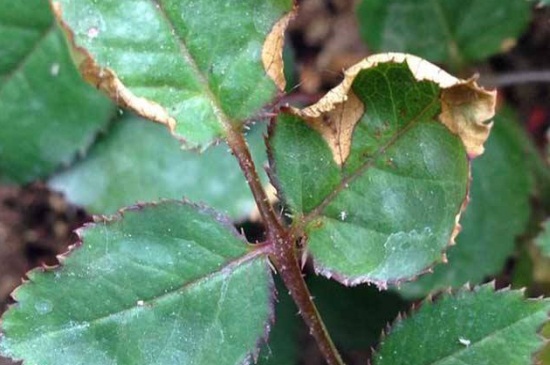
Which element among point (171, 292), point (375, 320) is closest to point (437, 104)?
point (171, 292)

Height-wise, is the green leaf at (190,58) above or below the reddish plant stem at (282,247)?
above

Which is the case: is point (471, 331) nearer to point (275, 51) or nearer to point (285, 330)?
point (275, 51)

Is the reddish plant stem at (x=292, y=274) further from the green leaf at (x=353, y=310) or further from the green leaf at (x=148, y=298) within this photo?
the green leaf at (x=353, y=310)

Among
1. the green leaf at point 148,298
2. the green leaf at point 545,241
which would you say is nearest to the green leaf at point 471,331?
the green leaf at point 148,298

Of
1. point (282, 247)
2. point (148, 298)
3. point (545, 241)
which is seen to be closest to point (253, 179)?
point (282, 247)

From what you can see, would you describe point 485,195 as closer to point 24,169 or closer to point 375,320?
point 375,320

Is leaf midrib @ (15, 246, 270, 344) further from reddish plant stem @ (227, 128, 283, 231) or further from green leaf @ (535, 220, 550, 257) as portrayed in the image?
green leaf @ (535, 220, 550, 257)
